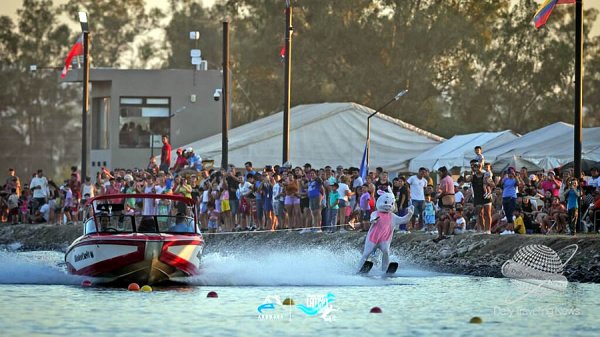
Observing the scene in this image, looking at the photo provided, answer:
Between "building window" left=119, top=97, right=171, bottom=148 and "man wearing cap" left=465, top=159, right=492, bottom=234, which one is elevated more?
"building window" left=119, top=97, right=171, bottom=148

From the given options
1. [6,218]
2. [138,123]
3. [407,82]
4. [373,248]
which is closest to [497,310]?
[373,248]

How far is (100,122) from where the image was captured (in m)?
61.5

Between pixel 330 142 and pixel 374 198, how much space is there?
1791 centimetres

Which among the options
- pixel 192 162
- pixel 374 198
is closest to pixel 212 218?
pixel 192 162

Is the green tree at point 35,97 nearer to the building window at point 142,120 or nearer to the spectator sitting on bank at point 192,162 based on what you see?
the building window at point 142,120

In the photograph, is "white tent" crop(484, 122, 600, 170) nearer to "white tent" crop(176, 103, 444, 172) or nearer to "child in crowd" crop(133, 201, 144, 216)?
"white tent" crop(176, 103, 444, 172)

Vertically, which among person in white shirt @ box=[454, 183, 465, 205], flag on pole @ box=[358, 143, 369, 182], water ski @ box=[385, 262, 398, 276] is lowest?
Result: water ski @ box=[385, 262, 398, 276]

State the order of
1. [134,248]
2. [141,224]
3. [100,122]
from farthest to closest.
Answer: [100,122] → [141,224] → [134,248]

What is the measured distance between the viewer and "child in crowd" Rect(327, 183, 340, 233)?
32062 millimetres

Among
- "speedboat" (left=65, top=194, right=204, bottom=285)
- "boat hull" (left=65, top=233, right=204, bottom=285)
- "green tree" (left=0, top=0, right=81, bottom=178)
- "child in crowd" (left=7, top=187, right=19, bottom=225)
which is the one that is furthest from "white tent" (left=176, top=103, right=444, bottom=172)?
"green tree" (left=0, top=0, right=81, bottom=178)

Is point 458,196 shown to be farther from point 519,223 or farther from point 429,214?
point 519,223

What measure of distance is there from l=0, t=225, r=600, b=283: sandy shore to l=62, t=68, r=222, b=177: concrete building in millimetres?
22594

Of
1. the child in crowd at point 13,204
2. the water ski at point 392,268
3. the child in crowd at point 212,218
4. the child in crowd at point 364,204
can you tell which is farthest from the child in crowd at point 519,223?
the child in crowd at point 13,204

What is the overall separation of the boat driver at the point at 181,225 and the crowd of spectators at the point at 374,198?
3562mm
